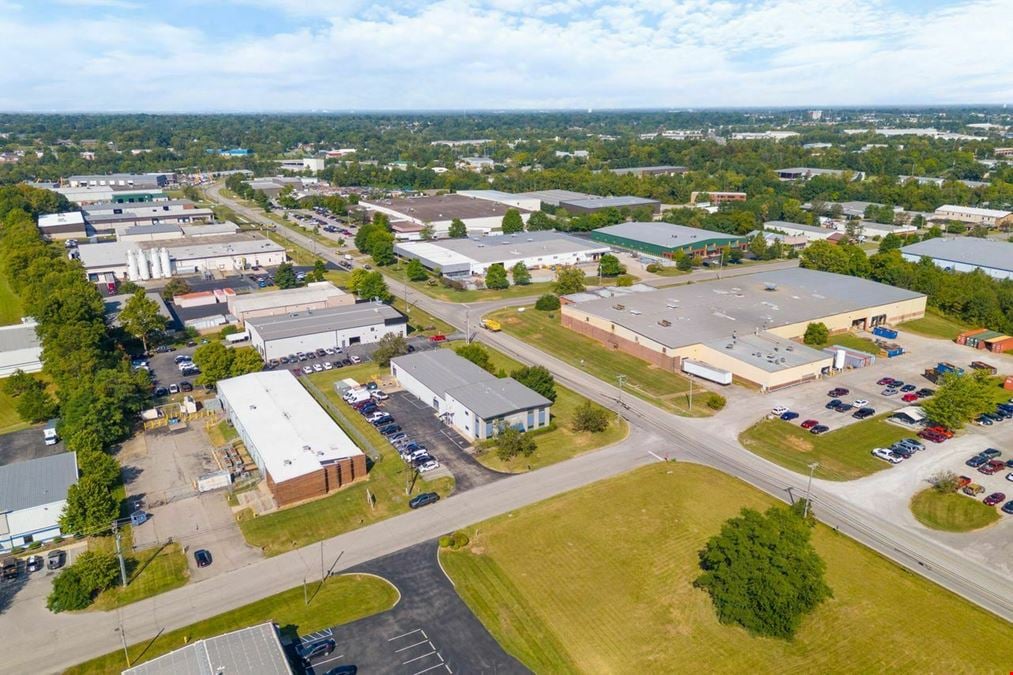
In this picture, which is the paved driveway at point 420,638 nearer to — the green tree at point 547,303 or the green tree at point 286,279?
the green tree at point 547,303

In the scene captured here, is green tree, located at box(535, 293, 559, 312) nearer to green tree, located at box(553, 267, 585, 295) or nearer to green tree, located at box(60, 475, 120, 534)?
green tree, located at box(553, 267, 585, 295)

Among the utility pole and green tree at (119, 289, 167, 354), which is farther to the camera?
green tree at (119, 289, 167, 354)

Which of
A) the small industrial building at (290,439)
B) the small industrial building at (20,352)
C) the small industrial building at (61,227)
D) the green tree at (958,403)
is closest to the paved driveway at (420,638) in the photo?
the small industrial building at (290,439)

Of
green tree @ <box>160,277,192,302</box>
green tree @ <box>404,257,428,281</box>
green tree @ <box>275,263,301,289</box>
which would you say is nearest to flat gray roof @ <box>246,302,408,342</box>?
green tree @ <box>275,263,301,289</box>

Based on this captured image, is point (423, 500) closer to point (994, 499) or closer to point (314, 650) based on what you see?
point (314, 650)

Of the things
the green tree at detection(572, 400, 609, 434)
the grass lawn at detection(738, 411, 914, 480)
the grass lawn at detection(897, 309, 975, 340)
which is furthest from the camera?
the grass lawn at detection(897, 309, 975, 340)

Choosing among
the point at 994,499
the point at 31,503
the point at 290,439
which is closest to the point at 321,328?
the point at 290,439
